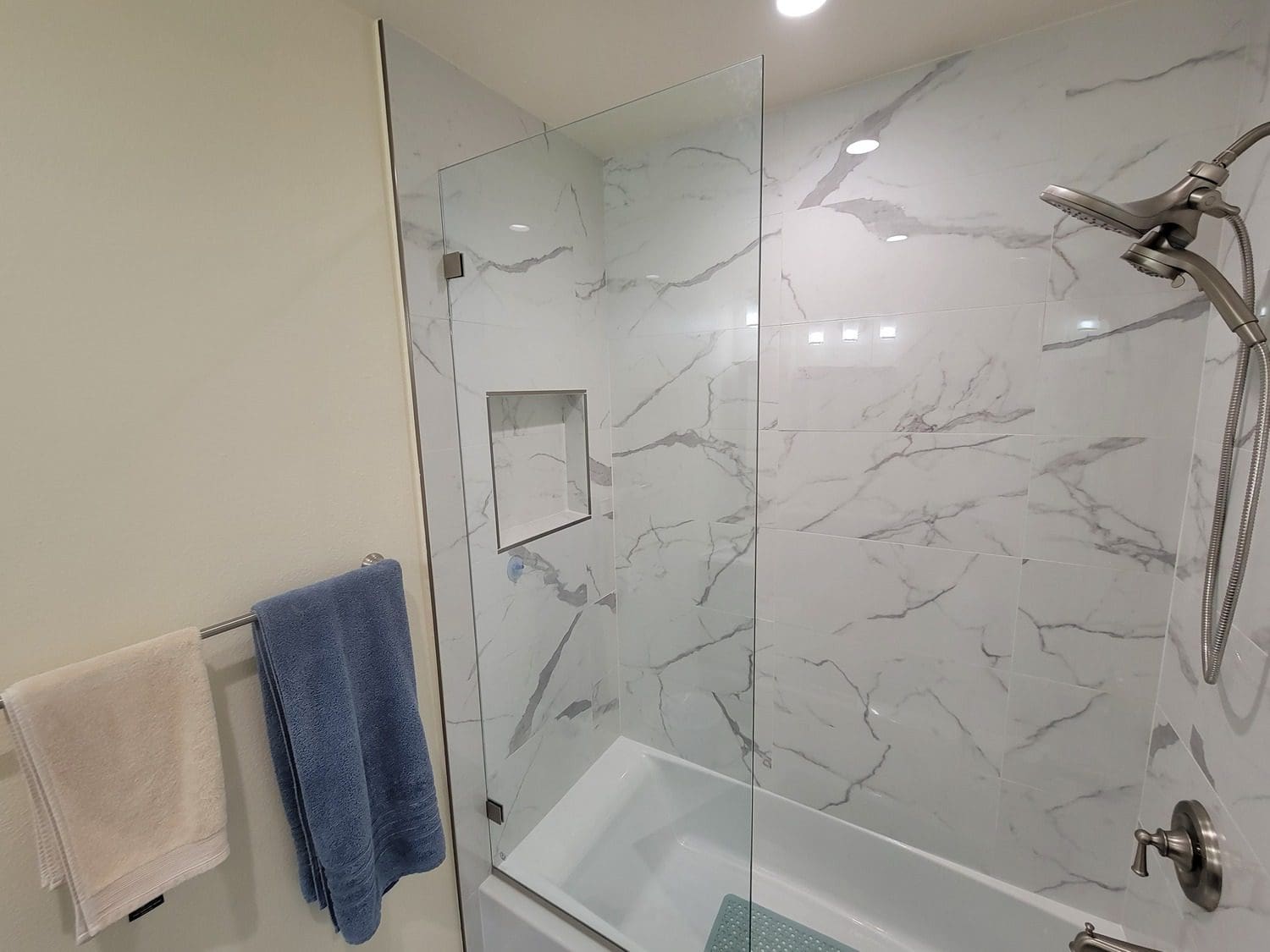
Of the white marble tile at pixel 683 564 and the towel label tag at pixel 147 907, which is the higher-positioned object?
the white marble tile at pixel 683 564

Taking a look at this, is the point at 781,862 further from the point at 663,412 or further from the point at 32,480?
the point at 32,480

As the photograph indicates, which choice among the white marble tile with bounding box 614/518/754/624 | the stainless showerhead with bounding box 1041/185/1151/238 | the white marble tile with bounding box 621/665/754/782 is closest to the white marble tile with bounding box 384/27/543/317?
the white marble tile with bounding box 614/518/754/624

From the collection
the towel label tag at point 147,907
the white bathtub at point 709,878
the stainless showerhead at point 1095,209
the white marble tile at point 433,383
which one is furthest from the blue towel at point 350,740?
the stainless showerhead at point 1095,209

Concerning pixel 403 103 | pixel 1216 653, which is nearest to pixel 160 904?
pixel 403 103

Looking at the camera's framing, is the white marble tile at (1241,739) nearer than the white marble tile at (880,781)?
Yes

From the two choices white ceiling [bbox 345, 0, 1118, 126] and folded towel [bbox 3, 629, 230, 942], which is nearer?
folded towel [bbox 3, 629, 230, 942]

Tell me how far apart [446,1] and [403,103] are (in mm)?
207

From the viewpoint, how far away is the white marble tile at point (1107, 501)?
3.82 feet

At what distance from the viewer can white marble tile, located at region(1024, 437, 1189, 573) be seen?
116 centimetres

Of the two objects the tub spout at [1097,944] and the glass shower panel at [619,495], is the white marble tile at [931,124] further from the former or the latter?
the tub spout at [1097,944]

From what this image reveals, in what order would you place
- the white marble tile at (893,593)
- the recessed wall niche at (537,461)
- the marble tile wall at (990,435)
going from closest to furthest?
1. the marble tile wall at (990,435)
2. the white marble tile at (893,593)
3. the recessed wall niche at (537,461)

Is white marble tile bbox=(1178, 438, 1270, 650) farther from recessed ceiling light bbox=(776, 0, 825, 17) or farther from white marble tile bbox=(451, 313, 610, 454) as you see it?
white marble tile bbox=(451, 313, 610, 454)

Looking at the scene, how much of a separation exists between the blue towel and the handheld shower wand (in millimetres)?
1368

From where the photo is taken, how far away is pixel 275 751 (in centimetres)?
89
